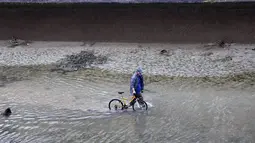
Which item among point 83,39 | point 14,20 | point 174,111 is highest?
point 14,20

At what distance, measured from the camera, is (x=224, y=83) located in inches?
493

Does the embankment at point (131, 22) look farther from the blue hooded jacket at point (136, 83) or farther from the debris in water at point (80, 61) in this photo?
the blue hooded jacket at point (136, 83)

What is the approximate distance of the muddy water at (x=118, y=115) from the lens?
30.8 ft

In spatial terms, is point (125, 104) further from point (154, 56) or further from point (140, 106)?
point (154, 56)

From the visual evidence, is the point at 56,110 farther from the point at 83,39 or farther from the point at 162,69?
the point at 83,39

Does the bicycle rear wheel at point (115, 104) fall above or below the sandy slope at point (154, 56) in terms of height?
below

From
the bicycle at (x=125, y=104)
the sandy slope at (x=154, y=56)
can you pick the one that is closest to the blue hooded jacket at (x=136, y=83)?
the bicycle at (x=125, y=104)

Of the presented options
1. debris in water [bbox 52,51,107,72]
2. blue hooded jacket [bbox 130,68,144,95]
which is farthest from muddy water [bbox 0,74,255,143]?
debris in water [bbox 52,51,107,72]

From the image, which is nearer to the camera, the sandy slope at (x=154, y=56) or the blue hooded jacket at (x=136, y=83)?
the blue hooded jacket at (x=136, y=83)

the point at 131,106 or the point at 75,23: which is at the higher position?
the point at 75,23

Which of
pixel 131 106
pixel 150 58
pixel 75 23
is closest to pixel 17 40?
pixel 75 23

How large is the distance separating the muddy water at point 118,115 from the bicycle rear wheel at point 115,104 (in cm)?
21

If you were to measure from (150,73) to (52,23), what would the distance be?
6.10 m

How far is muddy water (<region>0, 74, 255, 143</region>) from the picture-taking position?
9.38 meters
